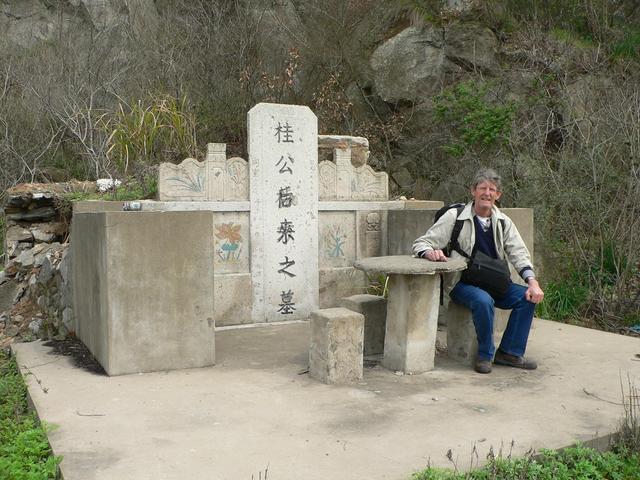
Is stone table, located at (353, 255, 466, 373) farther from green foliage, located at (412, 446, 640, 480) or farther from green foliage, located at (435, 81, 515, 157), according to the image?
green foliage, located at (435, 81, 515, 157)

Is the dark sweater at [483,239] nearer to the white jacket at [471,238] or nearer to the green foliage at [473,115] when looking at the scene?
the white jacket at [471,238]

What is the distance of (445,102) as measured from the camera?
11.0 meters

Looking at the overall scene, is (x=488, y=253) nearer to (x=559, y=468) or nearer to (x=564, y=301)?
(x=559, y=468)

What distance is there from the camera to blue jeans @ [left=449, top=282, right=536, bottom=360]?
4.84 m

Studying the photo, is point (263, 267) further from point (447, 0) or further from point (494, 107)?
point (447, 0)

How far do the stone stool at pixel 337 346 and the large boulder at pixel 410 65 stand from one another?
9.71m

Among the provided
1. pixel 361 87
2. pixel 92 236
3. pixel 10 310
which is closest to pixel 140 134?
pixel 10 310

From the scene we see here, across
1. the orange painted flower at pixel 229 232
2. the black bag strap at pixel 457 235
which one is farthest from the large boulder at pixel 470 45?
the black bag strap at pixel 457 235

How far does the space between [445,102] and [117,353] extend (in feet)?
26.2

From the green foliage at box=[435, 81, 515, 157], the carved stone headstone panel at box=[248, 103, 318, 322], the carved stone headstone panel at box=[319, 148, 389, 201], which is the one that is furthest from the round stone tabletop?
the green foliage at box=[435, 81, 515, 157]

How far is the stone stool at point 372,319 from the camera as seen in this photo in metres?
5.44

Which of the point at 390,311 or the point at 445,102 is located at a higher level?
the point at 445,102

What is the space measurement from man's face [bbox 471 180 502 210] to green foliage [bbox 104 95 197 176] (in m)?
4.67

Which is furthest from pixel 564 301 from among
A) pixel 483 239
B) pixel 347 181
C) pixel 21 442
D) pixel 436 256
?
pixel 21 442
